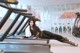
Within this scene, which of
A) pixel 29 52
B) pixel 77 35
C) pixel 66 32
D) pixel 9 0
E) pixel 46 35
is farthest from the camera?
pixel 66 32

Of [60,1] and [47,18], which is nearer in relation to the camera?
[60,1]

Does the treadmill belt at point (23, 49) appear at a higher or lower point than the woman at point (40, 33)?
higher

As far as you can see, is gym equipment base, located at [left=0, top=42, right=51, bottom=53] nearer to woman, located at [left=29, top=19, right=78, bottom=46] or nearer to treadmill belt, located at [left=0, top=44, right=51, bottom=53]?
treadmill belt, located at [left=0, top=44, right=51, bottom=53]

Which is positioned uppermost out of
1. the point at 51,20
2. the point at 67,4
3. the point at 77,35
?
the point at 67,4

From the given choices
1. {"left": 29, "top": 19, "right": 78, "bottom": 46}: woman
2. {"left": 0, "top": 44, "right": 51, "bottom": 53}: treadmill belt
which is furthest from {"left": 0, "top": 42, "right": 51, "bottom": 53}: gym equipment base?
{"left": 29, "top": 19, "right": 78, "bottom": 46}: woman

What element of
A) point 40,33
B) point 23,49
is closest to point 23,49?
point 23,49

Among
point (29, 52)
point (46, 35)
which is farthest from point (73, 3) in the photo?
point (29, 52)

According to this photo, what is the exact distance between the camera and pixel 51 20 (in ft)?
33.3

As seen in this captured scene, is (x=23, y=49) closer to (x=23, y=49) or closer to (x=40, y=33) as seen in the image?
(x=23, y=49)

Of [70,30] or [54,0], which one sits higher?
[54,0]

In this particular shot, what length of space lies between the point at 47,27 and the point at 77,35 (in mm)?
1745

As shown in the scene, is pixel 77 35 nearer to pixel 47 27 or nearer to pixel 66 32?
pixel 66 32

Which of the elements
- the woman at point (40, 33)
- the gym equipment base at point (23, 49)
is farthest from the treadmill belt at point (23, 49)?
the woman at point (40, 33)

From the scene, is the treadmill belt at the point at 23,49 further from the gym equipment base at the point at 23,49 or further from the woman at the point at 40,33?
the woman at the point at 40,33
